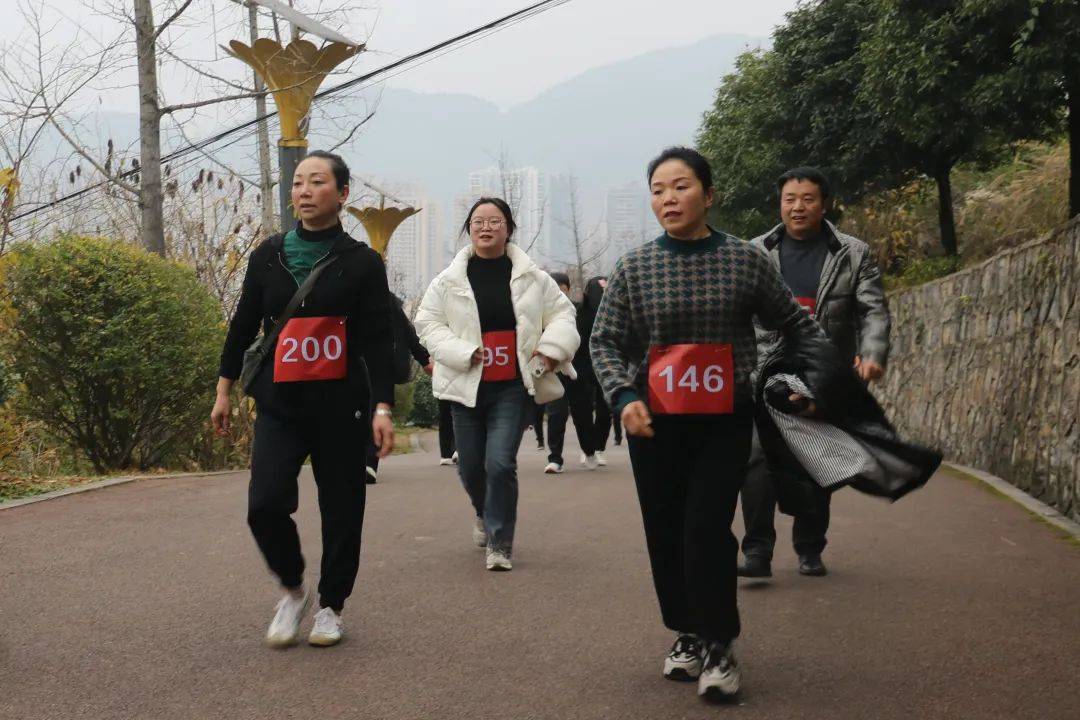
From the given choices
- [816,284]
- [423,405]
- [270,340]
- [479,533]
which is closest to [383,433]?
[270,340]

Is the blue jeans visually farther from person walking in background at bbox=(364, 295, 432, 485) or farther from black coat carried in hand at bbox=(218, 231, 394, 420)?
person walking in background at bbox=(364, 295, 432, 485)

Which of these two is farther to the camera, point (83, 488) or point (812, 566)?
point (83, 488)

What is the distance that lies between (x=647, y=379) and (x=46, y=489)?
713 centimetres

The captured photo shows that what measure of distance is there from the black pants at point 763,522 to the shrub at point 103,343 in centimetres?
701

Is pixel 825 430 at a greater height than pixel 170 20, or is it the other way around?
pixel 170 20

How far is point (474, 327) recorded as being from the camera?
7.10 metres

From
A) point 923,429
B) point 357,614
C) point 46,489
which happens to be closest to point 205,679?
point 357,614

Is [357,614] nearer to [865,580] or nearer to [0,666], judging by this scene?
[0,666]

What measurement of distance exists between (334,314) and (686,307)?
144 centimetres

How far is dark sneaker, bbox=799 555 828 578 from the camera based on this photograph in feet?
21.4

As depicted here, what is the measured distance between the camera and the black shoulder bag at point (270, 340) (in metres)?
5.01

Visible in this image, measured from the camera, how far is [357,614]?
18.7 feet

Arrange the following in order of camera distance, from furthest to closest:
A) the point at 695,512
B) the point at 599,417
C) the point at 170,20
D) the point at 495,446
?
the point at 170,20
the point at 599,417
the point at 495,446
the point at 695,512

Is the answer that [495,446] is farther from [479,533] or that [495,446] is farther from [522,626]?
[522,626]
